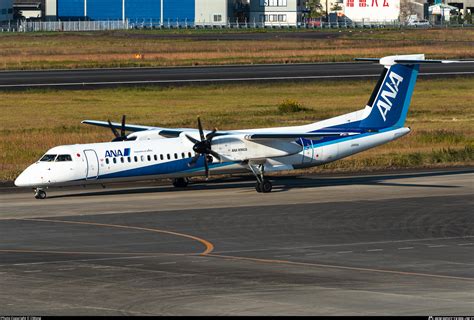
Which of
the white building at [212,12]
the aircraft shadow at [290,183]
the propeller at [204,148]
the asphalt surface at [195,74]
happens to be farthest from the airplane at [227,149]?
the white building at [212,12]

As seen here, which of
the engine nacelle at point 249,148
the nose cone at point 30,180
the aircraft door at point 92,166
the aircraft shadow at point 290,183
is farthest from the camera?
the aircraft shadow at point 290,183

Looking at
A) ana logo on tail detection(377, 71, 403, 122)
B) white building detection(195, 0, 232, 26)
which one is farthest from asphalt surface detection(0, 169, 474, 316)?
white building detection(195, 0, 232, 26)

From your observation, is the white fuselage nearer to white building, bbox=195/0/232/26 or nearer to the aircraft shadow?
the aircraft shadow

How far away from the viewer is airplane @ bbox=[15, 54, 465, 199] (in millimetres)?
41938

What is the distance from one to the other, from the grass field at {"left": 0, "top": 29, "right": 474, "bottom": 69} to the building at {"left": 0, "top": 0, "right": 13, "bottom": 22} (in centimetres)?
3257

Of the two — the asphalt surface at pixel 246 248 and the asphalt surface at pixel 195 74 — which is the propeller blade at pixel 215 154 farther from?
the asphalt surface at pixel 195 74

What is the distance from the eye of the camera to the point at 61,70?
97.2m

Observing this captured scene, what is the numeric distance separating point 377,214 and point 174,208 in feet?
25.9

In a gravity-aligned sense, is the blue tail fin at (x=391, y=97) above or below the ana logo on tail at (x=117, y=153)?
above

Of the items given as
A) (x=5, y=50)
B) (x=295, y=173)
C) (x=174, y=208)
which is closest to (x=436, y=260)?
(x=174, y=208)

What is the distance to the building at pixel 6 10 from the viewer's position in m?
183

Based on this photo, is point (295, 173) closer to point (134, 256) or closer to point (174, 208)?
point (174, 208)

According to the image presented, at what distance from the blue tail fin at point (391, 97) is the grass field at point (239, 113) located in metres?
4.68

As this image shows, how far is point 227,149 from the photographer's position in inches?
1727
